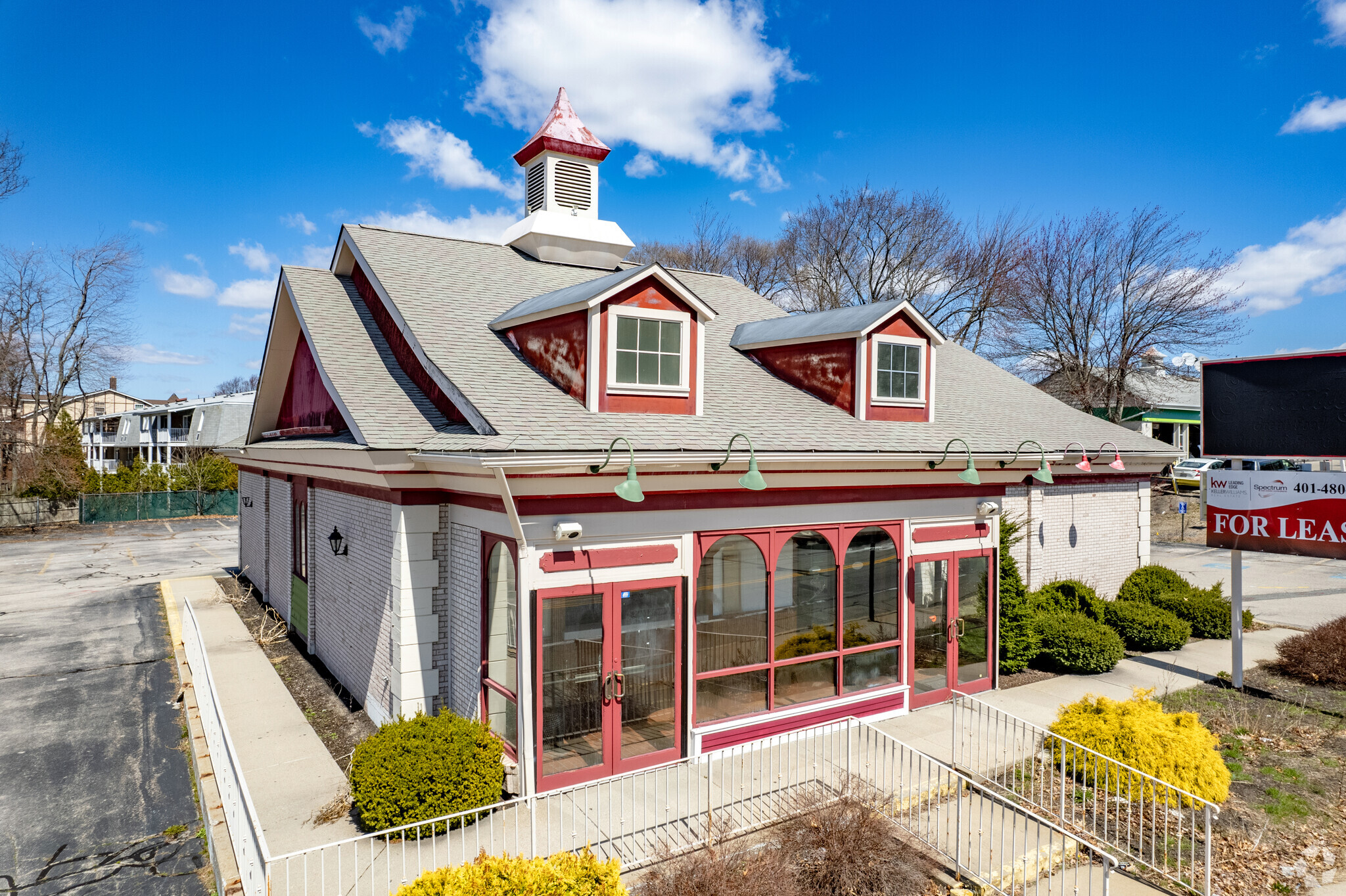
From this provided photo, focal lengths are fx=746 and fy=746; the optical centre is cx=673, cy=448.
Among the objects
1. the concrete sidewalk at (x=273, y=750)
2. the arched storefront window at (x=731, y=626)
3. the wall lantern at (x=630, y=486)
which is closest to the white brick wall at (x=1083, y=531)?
the arched storefront window at (x=731, y=626)

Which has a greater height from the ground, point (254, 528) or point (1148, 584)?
point (254, 528)

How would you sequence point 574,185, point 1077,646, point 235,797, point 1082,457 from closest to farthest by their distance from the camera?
point 235,797 < point 1077,646 < point 1082,457 < point 574,185

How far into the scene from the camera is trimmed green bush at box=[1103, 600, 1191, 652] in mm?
15727

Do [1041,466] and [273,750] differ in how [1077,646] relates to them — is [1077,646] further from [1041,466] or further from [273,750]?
[273,750]

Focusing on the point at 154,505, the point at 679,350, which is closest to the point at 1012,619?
the point at 679,350

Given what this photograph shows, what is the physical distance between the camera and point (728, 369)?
13688mm

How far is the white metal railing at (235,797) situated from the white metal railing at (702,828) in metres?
0.43

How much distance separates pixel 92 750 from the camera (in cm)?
1088

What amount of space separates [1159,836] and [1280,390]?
329 inches

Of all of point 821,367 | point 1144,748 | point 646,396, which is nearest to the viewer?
point 1144,748

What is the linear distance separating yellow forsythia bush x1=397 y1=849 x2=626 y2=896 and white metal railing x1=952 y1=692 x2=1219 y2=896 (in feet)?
15.5

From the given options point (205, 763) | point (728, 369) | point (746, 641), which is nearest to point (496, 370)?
→ point (728, 369)

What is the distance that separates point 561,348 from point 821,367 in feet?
16.2

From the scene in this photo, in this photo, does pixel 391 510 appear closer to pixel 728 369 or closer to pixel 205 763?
pixel 205 763
